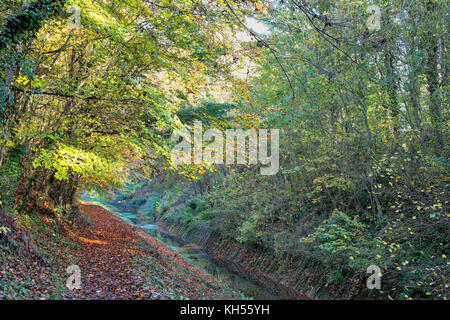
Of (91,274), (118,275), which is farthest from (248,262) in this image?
(91,274)

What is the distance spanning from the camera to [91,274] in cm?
817

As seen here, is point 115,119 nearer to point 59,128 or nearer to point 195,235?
point 59,128

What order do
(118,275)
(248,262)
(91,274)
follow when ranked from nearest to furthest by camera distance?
1. (91,274)
2. (118,275)
3. (248,262)

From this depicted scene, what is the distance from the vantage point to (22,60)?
19.5ft

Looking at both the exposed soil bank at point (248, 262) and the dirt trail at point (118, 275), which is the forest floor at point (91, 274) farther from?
the exposed soil bank at point (248, 262)

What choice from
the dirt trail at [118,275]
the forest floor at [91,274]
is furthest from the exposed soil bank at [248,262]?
the dirt trail at [118,275]

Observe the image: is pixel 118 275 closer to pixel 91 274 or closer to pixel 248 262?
pixel 91 274

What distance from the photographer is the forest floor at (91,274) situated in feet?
20.3

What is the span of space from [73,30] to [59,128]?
280cm

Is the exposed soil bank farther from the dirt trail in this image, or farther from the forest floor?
the dirt trail

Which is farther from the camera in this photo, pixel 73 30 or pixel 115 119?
pixel 115 119

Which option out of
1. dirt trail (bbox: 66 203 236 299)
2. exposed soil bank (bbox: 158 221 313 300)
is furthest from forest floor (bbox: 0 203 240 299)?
exposed soil bank (bbox: 158 221 313 300)
